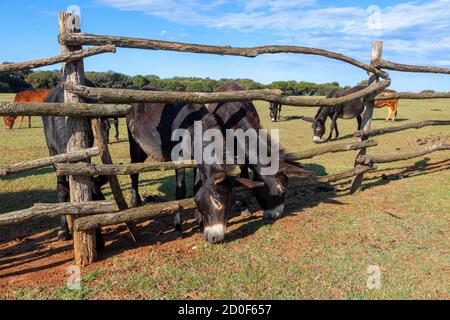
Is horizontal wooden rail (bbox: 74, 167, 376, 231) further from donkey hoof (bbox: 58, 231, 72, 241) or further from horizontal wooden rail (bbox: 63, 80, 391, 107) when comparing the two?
horizontal wooden rail (bbox: 63, 80, 391, 107)

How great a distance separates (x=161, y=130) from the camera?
6508 mm

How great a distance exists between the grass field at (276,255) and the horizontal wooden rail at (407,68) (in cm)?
263

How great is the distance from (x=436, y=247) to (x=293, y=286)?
246cm

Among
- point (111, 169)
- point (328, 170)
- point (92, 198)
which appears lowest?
point (328, 170)

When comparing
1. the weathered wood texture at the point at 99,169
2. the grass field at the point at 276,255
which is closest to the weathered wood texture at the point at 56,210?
the weathered wood texture at the point at 99,169

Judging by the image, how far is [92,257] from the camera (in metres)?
4.71

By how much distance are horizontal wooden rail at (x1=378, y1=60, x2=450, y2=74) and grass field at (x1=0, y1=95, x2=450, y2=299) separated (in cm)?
263

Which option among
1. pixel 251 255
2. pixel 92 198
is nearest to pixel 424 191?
pixel 251 255

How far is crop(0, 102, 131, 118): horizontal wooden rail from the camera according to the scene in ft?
13.5

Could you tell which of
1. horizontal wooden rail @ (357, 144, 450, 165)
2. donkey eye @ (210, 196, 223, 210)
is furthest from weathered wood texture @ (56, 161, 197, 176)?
horizontal wooden rail @ (357, 144, 450, 165)

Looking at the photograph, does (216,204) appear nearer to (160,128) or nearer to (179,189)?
(179,189)

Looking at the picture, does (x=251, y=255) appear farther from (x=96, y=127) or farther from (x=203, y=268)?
(x=96, y=127)


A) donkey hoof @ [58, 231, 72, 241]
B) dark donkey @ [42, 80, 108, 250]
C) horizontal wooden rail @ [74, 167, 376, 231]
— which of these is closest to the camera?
horizontal wooden rail @ [74, 167, 376, 231]

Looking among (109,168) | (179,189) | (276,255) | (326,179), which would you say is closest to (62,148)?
(109,168)
